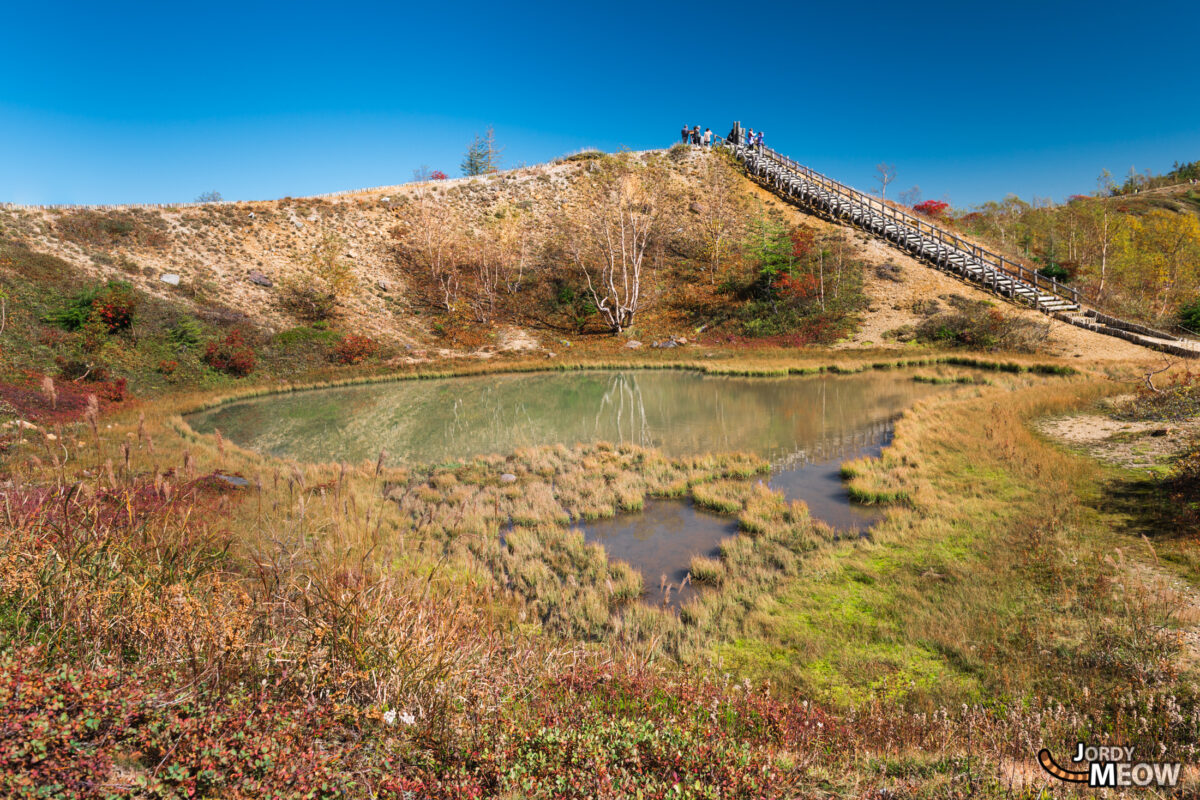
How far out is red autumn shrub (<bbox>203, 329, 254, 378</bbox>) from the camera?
102 feet

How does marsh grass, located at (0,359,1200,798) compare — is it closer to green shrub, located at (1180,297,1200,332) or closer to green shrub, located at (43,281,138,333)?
green shrub, located at (43,281,138,333)

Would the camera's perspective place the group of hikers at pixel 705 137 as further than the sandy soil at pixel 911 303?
Yes

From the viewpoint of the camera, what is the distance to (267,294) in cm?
4156

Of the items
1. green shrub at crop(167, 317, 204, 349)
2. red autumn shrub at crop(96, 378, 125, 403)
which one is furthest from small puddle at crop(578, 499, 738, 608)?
green shrub at crop(167, 317, 204, 349)

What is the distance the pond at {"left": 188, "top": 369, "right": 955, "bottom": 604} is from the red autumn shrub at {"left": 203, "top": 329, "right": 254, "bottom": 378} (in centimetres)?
570

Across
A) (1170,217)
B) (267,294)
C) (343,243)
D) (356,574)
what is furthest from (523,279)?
(1170,217)

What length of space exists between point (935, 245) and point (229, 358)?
170 ft

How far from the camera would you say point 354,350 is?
3691cm

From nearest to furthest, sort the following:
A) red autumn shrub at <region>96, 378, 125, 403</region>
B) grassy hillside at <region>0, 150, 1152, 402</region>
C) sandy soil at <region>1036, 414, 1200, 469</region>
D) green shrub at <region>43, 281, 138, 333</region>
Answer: sandy soil at <region>1036, 414, 1200, 469</region> → red autumn shrub at <region>96, 378, 125, 403</region> → green shrub at <region>43, 281, 138, 333</region> → grassy hillside at <region>0, 150, 1152, 402</region>

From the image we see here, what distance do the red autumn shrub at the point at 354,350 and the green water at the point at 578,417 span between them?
7.73 metres

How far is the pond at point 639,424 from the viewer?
1146 centimetres

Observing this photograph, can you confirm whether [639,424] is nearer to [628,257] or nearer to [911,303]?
[911,303]

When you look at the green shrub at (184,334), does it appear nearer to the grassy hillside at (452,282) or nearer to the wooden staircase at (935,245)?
the grassy hillside at (452,282)

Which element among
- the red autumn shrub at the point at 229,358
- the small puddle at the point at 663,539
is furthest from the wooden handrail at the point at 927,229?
the red autumn shrub at the point at 229,358
